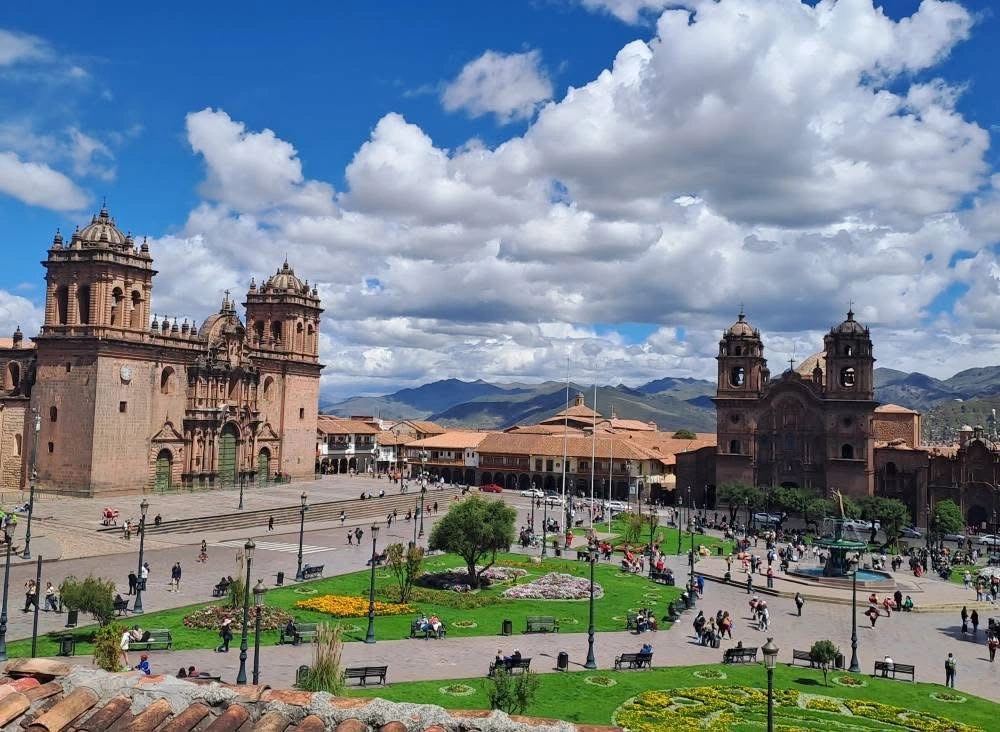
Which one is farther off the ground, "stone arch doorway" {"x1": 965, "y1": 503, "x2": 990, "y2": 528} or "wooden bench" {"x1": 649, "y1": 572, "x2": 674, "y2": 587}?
"stone arch doorway" {"x1": 965, "y1": 503, "x2": 990, "y2": 528}

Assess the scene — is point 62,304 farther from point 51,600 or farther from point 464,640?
point 464,640

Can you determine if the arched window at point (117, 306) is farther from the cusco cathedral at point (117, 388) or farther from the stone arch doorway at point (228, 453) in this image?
the stone arch doorway at point (228, 453)

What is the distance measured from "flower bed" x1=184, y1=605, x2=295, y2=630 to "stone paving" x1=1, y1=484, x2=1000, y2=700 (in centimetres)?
194

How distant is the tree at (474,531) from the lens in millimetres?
35344

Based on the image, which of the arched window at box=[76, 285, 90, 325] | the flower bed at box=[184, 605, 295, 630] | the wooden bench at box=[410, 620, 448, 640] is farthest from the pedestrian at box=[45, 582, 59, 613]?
the arched window at box=[76, 285, 90, 325]

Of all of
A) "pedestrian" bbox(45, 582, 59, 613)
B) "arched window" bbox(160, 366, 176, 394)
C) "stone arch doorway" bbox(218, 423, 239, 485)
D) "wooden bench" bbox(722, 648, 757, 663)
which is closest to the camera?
"wooden bench" bbox(722, 648, 757, 663)

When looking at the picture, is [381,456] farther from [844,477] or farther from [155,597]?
[155,597]

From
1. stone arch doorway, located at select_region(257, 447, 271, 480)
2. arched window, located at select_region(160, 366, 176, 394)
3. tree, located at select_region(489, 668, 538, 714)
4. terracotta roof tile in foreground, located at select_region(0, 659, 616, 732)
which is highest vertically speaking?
arched window, located at select_region(160, 366, 176, 394)

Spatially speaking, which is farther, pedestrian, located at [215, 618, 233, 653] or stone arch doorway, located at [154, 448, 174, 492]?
stone arch doorway, located at [154, 448, 174, 492]

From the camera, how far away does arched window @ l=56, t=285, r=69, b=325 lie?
54.4 meters

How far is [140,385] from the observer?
55.8 metres

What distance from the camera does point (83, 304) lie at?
178 feet

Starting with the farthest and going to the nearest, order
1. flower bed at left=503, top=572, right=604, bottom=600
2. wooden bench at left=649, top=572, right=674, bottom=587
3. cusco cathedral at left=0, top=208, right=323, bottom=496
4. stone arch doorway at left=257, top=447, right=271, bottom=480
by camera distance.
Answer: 1. stone arch doorway at left=257, top=447, right=271, bottom=480
2. cusco cathedral at left=0, top=208, right=323, bottom=496
3. wooden bench at left=649, top=572, right=674, bottom=587
4. flower bed at left=503, top=572, right=604, bottom=600

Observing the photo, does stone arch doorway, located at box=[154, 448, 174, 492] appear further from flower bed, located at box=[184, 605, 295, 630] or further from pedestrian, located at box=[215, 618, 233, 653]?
pedestrian, located at box=[215, 618, 233, 653]
